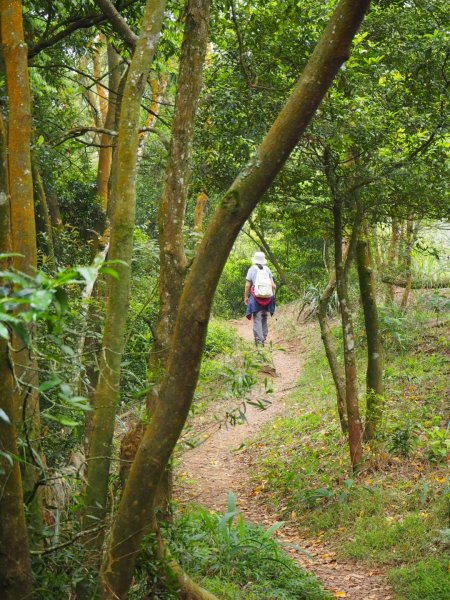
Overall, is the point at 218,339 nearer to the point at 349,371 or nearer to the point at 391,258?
the point at 391,258

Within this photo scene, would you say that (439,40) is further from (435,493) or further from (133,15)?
(435,493)

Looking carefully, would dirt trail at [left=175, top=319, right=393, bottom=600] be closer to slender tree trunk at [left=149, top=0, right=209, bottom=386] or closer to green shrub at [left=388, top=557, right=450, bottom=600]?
green shrub at [left=388, top=557, right=450, bottom=600]

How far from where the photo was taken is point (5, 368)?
9.43 ft

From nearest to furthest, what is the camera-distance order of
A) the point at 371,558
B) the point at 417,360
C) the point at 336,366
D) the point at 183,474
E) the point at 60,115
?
1. the point at 371,558
2. the point at 336,366
3. the point at 183,474
4. the point at 60,115
5. the point at 417,360

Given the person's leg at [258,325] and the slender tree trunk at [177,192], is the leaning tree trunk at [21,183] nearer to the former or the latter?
the slender tree trunk at [177,192]

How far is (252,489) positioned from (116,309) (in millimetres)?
5985

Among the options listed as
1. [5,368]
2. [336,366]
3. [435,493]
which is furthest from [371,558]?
[5,368]

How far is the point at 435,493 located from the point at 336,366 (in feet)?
7.35

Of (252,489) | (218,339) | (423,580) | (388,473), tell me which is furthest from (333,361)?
(218,339)

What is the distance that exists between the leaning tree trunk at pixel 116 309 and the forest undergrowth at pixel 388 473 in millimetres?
3312

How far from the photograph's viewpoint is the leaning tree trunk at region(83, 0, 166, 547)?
374cm

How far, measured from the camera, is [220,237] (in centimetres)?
298

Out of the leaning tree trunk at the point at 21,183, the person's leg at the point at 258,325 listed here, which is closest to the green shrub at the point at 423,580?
the leaning tree trunk at the point at 21,183

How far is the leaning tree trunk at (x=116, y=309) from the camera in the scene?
12.3 feet
